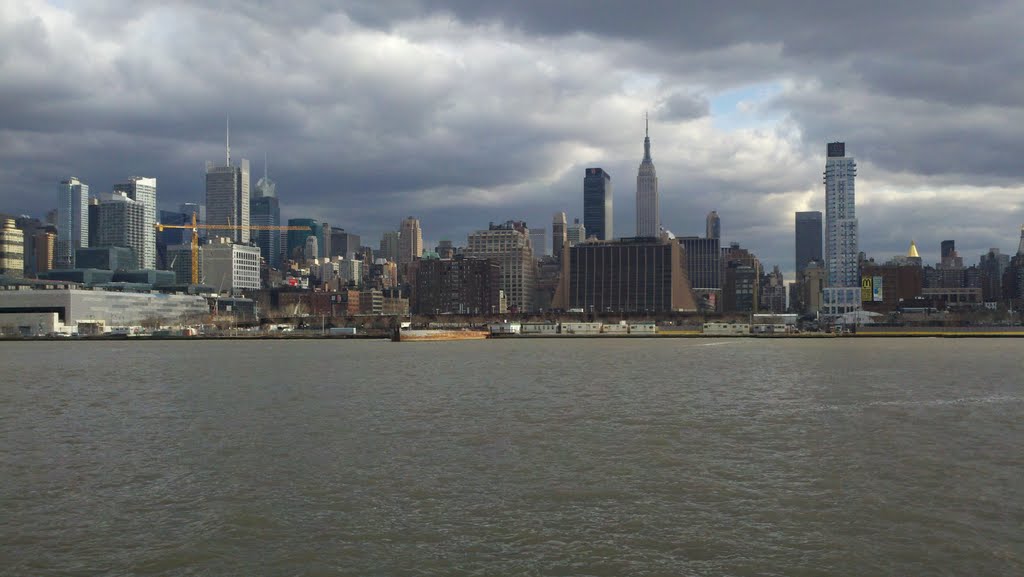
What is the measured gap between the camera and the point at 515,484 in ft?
95.9

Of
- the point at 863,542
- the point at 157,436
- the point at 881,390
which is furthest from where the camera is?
the point at 881,390

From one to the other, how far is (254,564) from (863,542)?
586 inches

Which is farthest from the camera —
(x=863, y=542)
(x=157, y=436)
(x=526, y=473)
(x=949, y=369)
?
(x=949, y=369)

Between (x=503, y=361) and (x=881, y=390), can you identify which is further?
(x=503, y=361)

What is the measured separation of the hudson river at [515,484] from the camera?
21.2 m

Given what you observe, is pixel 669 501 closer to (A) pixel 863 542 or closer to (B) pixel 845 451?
(A) pixel 863 542

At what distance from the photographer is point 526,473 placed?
31.1 metres

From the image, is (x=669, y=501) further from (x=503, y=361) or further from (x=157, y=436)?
(x=503, y=361)

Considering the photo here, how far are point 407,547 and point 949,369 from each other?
81.0 metres

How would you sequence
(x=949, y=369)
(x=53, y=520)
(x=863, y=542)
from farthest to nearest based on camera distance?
1. (x=949, y=369)
2. (x=53, y=520)
3. (x=863, y=542)

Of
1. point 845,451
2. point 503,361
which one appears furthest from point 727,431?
point 503,361

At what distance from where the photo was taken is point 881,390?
63.5 m

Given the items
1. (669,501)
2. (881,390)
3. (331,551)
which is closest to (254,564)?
(331,551)

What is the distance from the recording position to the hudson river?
21250 millimetres
